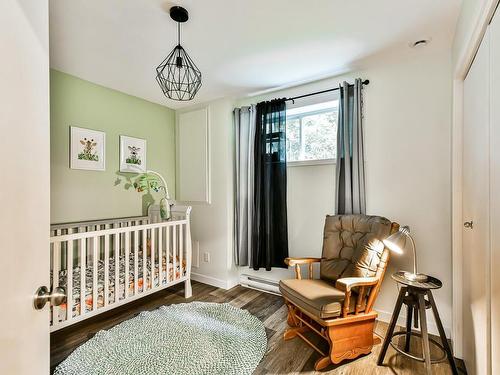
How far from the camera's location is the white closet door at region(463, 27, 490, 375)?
124 cm

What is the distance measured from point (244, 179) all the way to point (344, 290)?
67.5 inches

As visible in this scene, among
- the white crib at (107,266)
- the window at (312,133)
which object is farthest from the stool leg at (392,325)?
the white crib at (107,266)

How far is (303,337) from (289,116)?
214 cm

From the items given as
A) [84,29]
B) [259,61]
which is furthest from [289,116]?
[84,29]

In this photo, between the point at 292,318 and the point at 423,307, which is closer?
the point at 423,307

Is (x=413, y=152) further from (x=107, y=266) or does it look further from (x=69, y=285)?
(x=69, y=285)

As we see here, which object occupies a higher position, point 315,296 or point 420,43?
point 420,43

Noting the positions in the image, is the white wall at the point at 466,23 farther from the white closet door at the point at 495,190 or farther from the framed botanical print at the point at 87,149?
the framed botanical print at the point at 87,149

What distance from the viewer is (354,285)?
1632mm

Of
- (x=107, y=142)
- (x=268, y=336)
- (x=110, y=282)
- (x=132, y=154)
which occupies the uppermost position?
(x=107, y=142)

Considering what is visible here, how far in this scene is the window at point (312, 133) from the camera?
2.56 meters

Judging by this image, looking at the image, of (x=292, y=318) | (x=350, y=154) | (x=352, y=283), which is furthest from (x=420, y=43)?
(x=292, y=318)

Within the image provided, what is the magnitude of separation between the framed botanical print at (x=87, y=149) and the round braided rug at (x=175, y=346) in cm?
163

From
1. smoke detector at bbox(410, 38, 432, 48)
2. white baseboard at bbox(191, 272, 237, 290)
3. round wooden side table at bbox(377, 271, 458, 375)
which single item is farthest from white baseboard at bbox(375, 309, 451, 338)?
smoke detector at bbox(410, 38, 432, 48)
